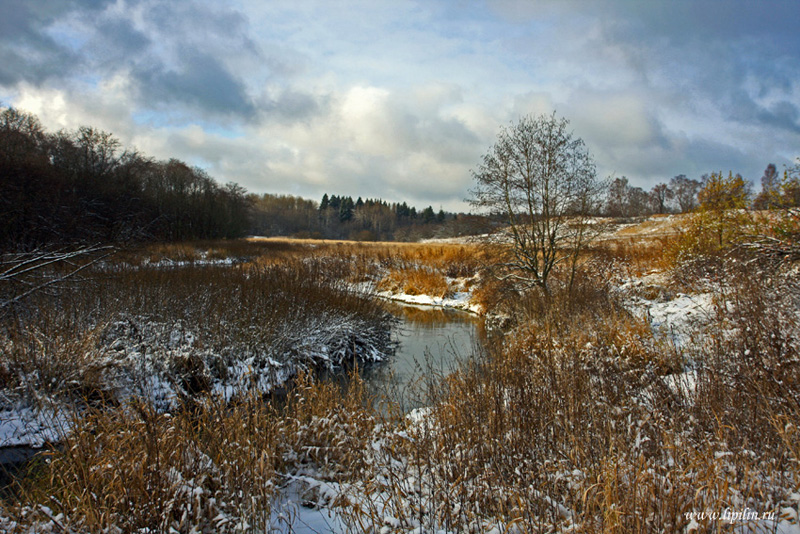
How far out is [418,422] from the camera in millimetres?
3844

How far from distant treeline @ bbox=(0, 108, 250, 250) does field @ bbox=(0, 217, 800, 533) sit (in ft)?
11.2

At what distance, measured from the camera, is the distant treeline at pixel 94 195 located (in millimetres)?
14805

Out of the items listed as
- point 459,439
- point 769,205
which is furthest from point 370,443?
point 769,205

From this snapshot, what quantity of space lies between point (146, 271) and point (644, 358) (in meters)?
11.1

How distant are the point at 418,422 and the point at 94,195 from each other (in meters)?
26.1

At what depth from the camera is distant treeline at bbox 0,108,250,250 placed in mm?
14805

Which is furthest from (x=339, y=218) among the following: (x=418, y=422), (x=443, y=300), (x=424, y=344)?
(x=418, y=422)

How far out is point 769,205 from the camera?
8727mm

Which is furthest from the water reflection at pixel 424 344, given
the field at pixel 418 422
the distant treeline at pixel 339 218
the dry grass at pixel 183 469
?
the distant treeline at pixel 339 218

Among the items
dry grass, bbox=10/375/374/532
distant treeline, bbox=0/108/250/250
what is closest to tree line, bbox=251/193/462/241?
distant treeline, bbox=0/108/250/250

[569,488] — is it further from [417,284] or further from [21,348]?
[417,284]

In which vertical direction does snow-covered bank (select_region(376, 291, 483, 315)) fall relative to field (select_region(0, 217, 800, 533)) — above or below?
below

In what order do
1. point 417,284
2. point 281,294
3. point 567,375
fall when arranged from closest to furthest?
point 567,375 → point 281,294 → point 417,284

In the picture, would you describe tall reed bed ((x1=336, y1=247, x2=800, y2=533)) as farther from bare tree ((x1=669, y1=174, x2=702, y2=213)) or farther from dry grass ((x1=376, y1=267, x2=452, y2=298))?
bare tree ((x1=669, y1=174, x2=702, y2=213))
